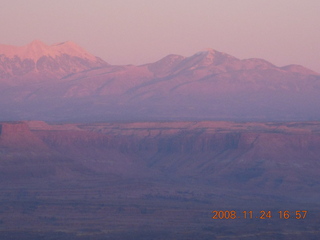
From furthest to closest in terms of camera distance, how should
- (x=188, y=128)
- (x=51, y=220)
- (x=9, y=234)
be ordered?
(x=188, y=128), (x=51, y=220), (x=9, y=234)

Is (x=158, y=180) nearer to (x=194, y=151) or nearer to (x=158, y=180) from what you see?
(x=158, y=180)

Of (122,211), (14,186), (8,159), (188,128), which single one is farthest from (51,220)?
(188,128)

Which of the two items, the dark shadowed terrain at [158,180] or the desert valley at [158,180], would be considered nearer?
the dark shadowed terrain at [158,180]

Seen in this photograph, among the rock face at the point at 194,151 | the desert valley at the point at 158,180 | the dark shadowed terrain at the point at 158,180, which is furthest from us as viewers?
the rock face at the point at 194,151

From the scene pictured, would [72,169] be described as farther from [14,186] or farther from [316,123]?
[316,123]

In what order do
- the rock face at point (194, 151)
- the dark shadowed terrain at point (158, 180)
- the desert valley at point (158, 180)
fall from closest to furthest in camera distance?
the dark shadowed terrain at point (158, 180) → the desert valley at point (158, 180) → the rock face at point (194, 151)

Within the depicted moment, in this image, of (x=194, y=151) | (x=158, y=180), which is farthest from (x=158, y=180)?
(x=194, y=151)

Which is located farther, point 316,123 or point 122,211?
point 316,123

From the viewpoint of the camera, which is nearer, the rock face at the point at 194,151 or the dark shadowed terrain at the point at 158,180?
the dark shadowed terrain at the point at 158,180

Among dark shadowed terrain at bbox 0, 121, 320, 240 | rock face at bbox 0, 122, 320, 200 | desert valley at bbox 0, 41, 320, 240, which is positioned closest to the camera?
dark shadowed terrain at bbox 0, 121, 320, 240
